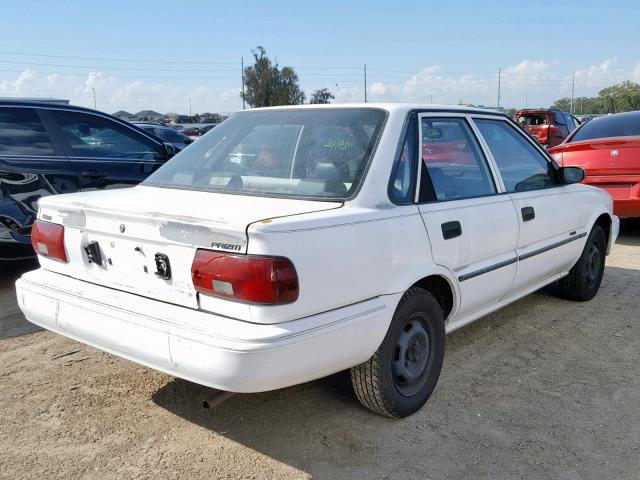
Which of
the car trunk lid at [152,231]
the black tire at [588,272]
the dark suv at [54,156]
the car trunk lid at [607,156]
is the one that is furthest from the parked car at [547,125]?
the car trunk lid at [152,231]

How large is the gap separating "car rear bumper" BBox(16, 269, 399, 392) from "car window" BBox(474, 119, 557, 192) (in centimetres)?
152

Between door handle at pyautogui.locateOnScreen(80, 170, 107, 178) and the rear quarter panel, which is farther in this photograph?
door handle at pyautogui.locateOnScreen(80, 170, 107, 178)

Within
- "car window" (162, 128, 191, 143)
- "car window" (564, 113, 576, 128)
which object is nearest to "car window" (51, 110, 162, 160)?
"car window" (162, 128, 191, 143)

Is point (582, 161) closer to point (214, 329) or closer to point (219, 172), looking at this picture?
point (219, 172)

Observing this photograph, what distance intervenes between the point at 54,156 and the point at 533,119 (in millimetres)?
16183

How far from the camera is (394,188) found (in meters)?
2.90

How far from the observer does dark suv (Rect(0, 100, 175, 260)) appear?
500 cm

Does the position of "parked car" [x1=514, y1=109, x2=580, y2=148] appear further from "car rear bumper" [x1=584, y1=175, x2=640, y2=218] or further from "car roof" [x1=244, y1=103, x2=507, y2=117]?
"car roof" [x1=244, y1=103, x2=507, y2=117]

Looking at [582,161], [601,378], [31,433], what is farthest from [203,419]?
[582,161]

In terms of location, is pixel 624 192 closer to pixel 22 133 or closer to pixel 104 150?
pixel 104 150

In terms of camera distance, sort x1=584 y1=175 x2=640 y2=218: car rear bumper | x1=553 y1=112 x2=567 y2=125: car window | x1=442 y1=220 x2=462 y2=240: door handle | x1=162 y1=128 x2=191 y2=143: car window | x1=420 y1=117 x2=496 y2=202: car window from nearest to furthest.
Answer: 1. x1=442 y1=220 x2=462 y2=240: door handle
2. x1=420 y1=117 x2=496 y2=202: car window
3. x1=584 y1=175 x2=640 y2=218: car rear bumper
4. x1=162 y1=128 x2=191 y2=143: car window
5. x1=553 y1=112 x2=567 y2=125: car window

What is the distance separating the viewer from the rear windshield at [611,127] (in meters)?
7.41

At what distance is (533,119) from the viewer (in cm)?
1847

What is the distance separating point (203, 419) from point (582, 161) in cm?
580
